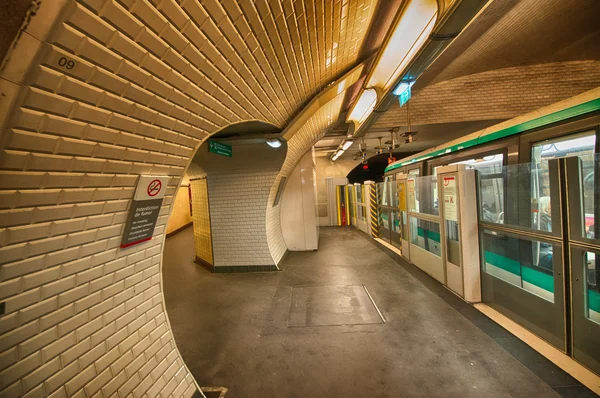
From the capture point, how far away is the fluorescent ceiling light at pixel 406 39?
200cm

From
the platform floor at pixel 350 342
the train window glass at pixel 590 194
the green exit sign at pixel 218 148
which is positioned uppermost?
the green exit sign at pixel 218 148

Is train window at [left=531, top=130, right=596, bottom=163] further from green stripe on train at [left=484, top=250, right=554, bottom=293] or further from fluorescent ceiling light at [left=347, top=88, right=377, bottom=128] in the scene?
fluorescent ceiling light at [left=347, top=88, right=377, bottom=128]

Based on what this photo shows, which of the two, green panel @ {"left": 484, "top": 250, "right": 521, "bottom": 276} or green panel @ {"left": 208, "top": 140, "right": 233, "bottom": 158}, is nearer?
green panel @ {"left": 484, "top": 250, "right": 521, "bottom": 276}

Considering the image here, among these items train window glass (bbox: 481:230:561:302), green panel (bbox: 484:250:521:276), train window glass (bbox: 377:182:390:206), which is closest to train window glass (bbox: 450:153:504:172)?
train window glass (bbox: 481:230:561:302)

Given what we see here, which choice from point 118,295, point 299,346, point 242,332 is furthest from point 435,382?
point 118,295

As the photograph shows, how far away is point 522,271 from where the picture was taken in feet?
10.8

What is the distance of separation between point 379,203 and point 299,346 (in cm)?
670

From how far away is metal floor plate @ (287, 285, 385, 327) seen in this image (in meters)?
3.49

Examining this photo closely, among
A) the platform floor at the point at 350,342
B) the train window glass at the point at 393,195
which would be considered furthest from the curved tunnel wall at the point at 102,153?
the train window glass at the point at 393,195

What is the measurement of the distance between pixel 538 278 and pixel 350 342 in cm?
249

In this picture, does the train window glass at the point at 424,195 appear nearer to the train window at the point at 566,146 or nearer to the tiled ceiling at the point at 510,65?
the train window at the point at 566,146

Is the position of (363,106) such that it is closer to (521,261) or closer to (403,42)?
(403,42)

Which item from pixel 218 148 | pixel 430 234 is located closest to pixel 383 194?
pixel 430 234

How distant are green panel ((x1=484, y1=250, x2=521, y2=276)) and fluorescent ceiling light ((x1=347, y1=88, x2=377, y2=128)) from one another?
309 cm
